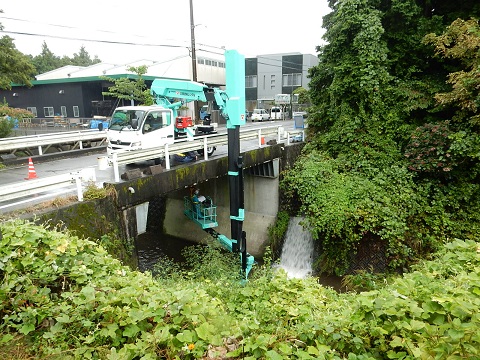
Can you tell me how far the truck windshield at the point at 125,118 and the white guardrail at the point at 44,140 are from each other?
17.5ft

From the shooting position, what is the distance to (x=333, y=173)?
12.5 metres

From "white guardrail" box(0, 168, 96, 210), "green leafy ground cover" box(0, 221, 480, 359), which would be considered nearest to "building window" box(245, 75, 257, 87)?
"white guardrail" box(0, 168, 96, 210)

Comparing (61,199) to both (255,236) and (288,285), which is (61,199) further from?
(255,236)

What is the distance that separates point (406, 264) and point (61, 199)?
33.6ft

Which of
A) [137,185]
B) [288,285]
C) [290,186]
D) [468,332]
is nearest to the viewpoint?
[468,332]

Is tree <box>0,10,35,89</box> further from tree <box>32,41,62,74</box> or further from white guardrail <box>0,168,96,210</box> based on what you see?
tree <box>32,41,62,74</box>

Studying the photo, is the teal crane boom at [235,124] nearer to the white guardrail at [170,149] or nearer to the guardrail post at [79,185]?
the white guardrail at [170,149]

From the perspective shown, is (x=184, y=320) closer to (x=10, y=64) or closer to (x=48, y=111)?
(x=10, y=64)

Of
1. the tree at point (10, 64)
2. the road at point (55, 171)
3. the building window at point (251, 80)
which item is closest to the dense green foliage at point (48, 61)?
the building window at point (251, 80)

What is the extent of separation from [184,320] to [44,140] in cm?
1357

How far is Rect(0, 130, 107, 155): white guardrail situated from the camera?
1267cm

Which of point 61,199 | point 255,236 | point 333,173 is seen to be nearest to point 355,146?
point 333,173

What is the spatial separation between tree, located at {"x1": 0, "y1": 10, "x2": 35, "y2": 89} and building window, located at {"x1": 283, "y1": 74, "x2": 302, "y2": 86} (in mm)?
37649

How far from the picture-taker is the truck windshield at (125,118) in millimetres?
10057
